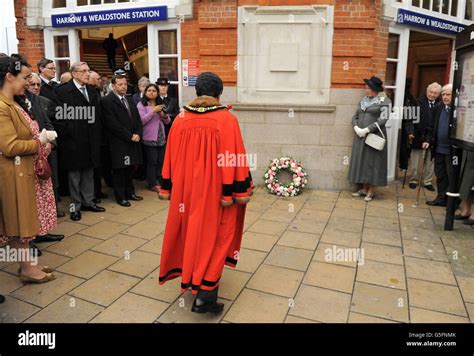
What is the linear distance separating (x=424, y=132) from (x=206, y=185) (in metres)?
5.54

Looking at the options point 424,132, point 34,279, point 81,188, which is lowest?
point 34,279

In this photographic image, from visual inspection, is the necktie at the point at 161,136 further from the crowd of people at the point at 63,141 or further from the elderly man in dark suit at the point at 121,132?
the elderly man in dark suit at the point at 121,132

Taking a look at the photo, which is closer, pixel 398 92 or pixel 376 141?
pixel 376 141

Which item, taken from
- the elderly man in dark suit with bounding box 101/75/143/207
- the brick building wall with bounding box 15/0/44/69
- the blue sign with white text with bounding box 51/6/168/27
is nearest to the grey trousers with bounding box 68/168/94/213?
the elderly man in dark suit with bounding box 101/75/143/207

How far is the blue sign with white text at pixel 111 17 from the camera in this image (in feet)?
24.7

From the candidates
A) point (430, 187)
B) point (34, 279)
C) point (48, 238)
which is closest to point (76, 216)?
point (48, 238)

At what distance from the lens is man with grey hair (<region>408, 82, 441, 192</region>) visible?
701 centimetres

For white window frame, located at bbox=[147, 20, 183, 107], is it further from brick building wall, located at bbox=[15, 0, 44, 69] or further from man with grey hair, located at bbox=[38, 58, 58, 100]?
brick building wall, located at bbox=[15, 0, 44, 69]

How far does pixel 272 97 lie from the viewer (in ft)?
23.3

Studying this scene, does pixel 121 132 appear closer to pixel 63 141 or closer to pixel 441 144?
pixel 63 141

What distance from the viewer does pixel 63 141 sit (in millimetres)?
5484

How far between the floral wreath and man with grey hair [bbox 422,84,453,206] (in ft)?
6.92

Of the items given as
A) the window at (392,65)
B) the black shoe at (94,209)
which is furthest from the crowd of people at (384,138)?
the black shoe at (94,209)
